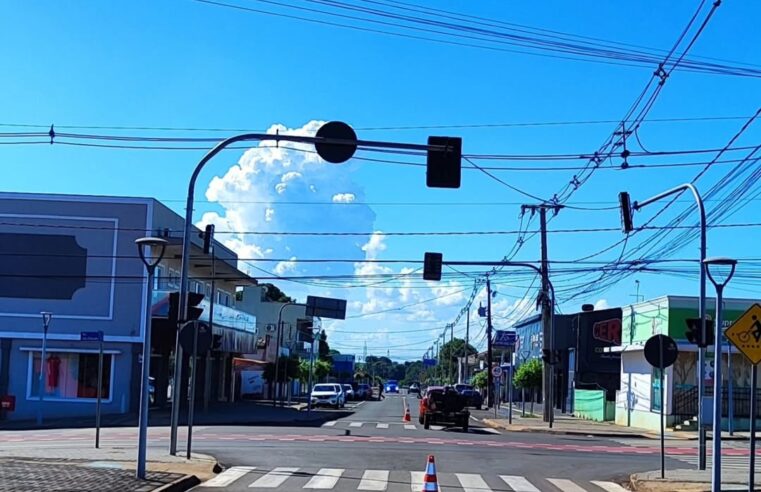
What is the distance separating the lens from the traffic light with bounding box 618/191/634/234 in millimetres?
21444

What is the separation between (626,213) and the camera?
70.5 feet

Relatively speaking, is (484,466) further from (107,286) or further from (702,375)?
(107,286)

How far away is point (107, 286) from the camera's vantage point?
41500 mm

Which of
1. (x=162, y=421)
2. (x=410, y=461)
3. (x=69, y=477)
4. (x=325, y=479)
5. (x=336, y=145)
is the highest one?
(x=336, y=145)

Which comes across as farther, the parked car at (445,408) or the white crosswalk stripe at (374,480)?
the parked car at (445,408)

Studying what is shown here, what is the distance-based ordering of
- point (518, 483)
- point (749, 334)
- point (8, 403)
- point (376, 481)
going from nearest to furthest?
point (749, 334) < point (376, 481) < point (518, 483) < point (8, 403)

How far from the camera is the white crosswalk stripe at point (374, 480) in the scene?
630 inches

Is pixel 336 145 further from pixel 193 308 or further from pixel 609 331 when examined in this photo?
pixel 609 331

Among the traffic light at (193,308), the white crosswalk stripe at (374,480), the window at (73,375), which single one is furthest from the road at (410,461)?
the window at (73,375)

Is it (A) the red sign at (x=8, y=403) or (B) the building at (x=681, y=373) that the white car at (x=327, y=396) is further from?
(A) the red sign at (x=8, y=403)

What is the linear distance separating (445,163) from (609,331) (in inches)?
1453

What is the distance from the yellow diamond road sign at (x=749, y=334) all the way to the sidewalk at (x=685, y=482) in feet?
9.91

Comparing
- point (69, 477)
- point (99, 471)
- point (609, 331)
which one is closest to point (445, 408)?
point (609, 331)

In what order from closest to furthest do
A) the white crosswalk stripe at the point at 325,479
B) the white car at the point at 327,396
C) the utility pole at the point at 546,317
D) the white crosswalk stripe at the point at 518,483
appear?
the white crosswalk stripe at the point at 325,479 → the white crosswalk stripe at the point at 518,483 → the utility pole at the point at 546,317 → the white car at the point at 327,396
